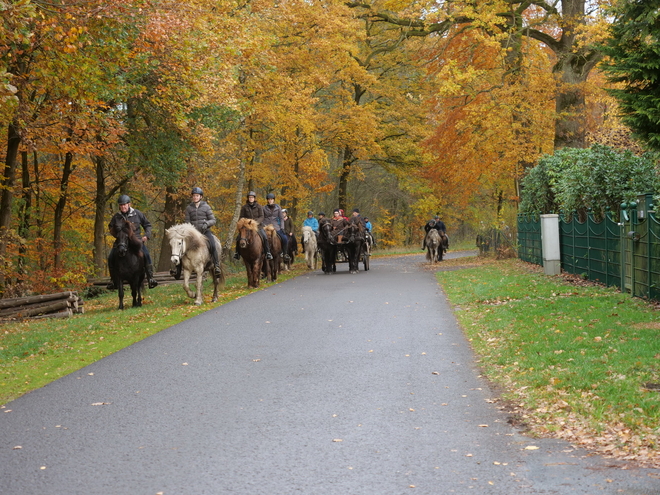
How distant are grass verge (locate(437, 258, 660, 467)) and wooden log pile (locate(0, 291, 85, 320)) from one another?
940cm

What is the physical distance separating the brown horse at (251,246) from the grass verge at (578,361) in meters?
6.57

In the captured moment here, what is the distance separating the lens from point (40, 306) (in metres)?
18.3

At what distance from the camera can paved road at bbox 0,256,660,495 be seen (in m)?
5.09

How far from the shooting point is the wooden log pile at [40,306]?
18.2 m

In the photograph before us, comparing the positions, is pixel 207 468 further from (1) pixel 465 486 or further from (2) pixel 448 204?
(2) pixel 448 204

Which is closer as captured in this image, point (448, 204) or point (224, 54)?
point (224, 54)

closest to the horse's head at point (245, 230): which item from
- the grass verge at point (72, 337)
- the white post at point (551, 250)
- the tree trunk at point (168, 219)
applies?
the grass verge at point (72, 337)

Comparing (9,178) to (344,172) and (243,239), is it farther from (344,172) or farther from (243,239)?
(344,172)

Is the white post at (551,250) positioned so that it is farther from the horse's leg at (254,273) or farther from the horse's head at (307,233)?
the horse's head at (307,233)

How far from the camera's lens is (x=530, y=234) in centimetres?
2552

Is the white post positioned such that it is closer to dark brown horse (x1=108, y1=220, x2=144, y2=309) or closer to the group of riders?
the group of riders

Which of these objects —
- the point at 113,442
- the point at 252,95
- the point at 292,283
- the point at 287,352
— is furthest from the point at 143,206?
the point at 113,442

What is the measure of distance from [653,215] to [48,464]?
34.8 ft

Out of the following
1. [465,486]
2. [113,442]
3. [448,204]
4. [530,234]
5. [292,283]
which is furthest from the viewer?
[448,204]
